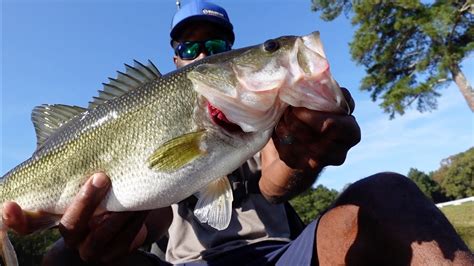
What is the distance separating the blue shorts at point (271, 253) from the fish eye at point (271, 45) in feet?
2.74

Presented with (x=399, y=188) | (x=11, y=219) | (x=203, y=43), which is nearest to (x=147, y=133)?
(x=11, y=219)

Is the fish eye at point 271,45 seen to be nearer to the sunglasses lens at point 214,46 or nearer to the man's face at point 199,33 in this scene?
the sunglasses lens at point 214,46

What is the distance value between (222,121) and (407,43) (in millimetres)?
13850

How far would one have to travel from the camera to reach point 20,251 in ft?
43.2

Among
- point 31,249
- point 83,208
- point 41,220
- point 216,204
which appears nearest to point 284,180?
point 216,204

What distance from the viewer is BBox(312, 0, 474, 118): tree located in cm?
1291

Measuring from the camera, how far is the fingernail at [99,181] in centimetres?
213

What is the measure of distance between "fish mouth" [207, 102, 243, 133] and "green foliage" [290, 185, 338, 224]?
68.5ft

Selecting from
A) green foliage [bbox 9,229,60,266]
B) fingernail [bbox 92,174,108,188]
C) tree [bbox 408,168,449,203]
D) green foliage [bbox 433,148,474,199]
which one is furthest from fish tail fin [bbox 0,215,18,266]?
tree [bbox 408,168,449,203]

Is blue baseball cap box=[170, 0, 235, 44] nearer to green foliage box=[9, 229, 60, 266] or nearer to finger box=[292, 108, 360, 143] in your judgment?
finger box=[292, 108, 360, 143]

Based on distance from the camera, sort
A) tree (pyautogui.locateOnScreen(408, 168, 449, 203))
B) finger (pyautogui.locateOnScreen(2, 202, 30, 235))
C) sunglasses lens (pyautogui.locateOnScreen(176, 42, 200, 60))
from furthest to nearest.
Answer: tree (pyautogui.locateOnScreen(408, 168, 449, 203)) → sunglasses lens (pyautogui.locateOnScreen(176, 42, 200, 60)) → finger (pyautogui.locateOnScreen(2, 202, 30, 235))

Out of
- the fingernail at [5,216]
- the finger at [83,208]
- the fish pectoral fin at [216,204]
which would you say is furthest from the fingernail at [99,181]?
the fingernail at [5,216]

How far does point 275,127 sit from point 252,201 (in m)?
1.11

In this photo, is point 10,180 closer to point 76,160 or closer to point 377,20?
point 76,160
